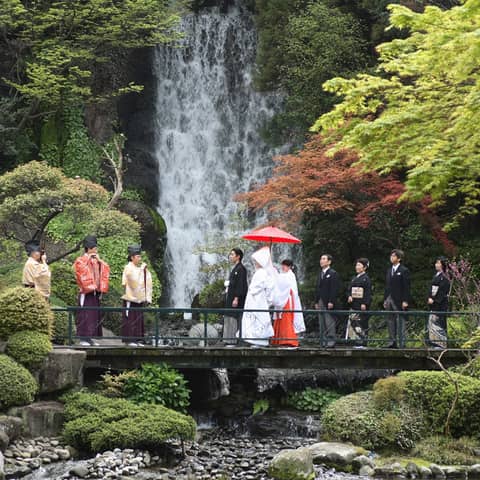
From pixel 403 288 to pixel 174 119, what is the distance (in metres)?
14.6

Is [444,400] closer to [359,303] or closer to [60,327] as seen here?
[359,303]

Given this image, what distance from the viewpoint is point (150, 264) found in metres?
25.5

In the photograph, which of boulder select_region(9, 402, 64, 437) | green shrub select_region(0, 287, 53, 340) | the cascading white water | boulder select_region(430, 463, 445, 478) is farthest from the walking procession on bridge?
the cascading white water

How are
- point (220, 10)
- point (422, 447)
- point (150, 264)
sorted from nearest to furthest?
point (422, 447)
point (150, 264)
point (220, 10)

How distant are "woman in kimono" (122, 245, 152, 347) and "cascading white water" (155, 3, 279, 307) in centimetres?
1046

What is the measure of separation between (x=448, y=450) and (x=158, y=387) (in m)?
4.86

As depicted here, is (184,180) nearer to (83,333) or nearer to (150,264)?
(150,264)

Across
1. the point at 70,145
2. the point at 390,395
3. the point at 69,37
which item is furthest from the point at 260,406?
the point at 69,37

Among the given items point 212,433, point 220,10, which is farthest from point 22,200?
point 220,10

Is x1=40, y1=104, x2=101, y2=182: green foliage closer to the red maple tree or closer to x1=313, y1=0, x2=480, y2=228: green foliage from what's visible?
the red maple tree

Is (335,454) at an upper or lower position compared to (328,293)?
lower

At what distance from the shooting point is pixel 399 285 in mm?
16734

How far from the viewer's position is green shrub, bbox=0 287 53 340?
45.8 ft

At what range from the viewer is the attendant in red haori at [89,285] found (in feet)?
51.3
